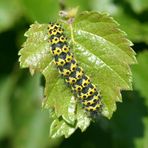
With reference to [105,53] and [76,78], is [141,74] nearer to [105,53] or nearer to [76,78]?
[105,53]

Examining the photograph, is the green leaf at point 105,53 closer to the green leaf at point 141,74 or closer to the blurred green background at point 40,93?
the blurred green background at point 40,93

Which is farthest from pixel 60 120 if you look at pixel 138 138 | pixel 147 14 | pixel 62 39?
pixel 147 14

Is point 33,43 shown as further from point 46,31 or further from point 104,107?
point 104,107

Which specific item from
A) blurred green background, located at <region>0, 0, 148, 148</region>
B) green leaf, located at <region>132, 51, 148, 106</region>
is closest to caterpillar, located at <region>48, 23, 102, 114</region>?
blurred green background, located at <region>0, 0, 148, 148</region>

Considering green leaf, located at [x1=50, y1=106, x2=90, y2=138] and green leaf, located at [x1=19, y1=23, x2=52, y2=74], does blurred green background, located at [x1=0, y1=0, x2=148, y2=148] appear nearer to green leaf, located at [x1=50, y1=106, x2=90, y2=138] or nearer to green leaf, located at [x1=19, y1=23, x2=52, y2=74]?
green leaf, located at [x1=19, y1=23, x2=52, y2=74]

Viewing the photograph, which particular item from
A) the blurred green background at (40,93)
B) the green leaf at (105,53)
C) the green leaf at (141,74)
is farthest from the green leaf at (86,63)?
the green leaf at (141,74)
